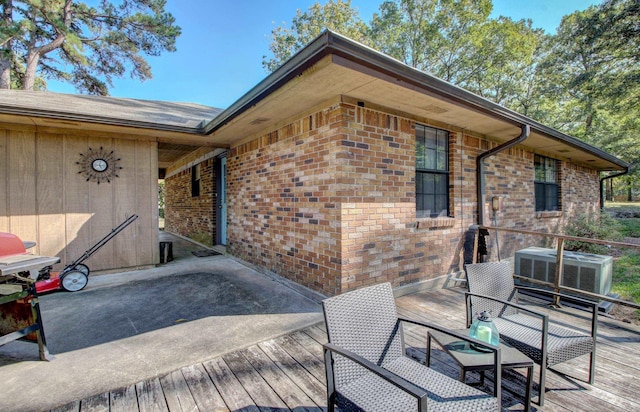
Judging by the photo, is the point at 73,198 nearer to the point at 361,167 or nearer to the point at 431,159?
the point at 361,167

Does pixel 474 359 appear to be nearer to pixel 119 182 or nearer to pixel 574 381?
pixel 574 381

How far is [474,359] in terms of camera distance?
1.77 meters

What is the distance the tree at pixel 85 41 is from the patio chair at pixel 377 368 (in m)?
13.5

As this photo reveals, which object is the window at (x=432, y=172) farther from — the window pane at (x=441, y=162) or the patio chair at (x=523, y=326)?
the patio chair at (x=523, y=326)

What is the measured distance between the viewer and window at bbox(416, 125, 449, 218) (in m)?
4.39

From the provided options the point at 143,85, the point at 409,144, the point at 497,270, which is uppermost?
the point at 143,85

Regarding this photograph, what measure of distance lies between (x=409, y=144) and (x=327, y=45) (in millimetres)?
2326

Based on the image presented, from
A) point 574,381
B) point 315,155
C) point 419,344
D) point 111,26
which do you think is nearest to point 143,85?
point 111,26

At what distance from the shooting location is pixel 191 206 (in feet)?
28.9

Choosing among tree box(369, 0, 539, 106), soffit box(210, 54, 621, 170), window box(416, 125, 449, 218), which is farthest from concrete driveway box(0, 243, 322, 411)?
tree box(369, 0, 539, 106)

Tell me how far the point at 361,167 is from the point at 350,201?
0.46 m

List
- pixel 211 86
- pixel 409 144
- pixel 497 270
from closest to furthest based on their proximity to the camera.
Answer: pixel 497 270 → pixel 409 144 → pixel 211 86

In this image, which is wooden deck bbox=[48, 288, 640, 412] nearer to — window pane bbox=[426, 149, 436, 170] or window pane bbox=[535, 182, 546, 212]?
window pane bbox=[426, 149, 436, 170]

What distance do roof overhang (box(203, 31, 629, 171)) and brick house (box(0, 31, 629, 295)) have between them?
0.02 metres
